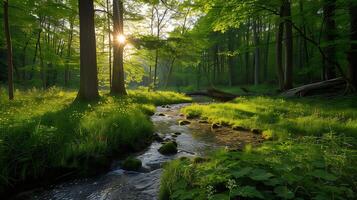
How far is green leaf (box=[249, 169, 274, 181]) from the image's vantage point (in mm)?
2729

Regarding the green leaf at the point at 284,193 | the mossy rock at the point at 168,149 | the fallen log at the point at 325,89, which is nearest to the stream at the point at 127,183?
the mossy rock at the point at 168,149

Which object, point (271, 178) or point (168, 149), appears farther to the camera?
point (168, 149)

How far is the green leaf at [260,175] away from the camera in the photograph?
2.73 metres

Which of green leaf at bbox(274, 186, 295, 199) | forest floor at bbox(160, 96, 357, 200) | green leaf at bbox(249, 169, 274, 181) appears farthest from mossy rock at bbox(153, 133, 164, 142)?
green leaf at bbox(274, 186, 295, 199)

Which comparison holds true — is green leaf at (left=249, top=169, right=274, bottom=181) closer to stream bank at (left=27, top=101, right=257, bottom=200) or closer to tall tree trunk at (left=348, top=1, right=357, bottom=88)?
stream bank at (left=27, top=101, right=257, bottom=200)

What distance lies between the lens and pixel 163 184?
375 centimetres

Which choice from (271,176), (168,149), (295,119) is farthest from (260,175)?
(295,119)

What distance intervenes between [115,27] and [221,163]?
1409cm

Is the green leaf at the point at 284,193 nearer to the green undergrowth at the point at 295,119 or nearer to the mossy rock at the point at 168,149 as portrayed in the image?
the green undergrowth at the point at 295,119

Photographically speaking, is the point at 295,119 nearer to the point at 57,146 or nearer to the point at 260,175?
the point at 260,175

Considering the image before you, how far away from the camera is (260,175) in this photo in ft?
9.27

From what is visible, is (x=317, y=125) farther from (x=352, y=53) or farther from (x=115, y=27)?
(x=115, y=27)

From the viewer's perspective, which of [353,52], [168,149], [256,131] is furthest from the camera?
[353,52]

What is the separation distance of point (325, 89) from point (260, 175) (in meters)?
12.7
